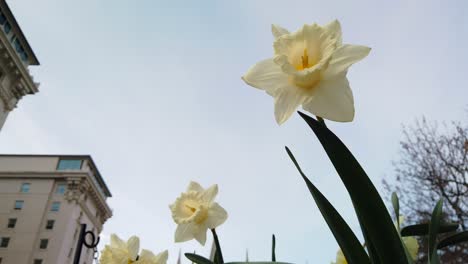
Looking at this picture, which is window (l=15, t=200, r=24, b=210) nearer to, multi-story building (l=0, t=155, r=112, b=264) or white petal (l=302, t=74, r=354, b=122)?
multi-story building (l=0, t=155, r=112, b=264)

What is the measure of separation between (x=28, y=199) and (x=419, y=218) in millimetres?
30425

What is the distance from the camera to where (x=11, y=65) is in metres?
21.1

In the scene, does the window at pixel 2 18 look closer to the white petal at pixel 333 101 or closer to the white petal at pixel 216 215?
the white petal at pixel 216 215

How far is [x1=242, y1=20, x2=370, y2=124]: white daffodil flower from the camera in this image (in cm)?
53

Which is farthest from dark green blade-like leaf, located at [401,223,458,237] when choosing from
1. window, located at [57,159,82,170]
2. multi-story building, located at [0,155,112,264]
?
window, located at [57,159,82,170]

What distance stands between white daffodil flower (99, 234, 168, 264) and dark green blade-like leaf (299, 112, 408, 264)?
0.64 metres

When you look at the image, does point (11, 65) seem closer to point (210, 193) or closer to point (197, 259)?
point (210, 193)

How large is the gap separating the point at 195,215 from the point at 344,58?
2.01 ft

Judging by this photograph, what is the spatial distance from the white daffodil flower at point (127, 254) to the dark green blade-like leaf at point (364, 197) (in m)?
0.64

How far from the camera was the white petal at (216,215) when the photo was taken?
3.31ft

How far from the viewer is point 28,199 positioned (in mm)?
30234

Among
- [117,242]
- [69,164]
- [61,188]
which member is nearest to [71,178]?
[61,188]

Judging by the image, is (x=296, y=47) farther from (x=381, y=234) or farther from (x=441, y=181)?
(x=441, y=181)

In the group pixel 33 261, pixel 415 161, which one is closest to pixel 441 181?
pixel 415 161
